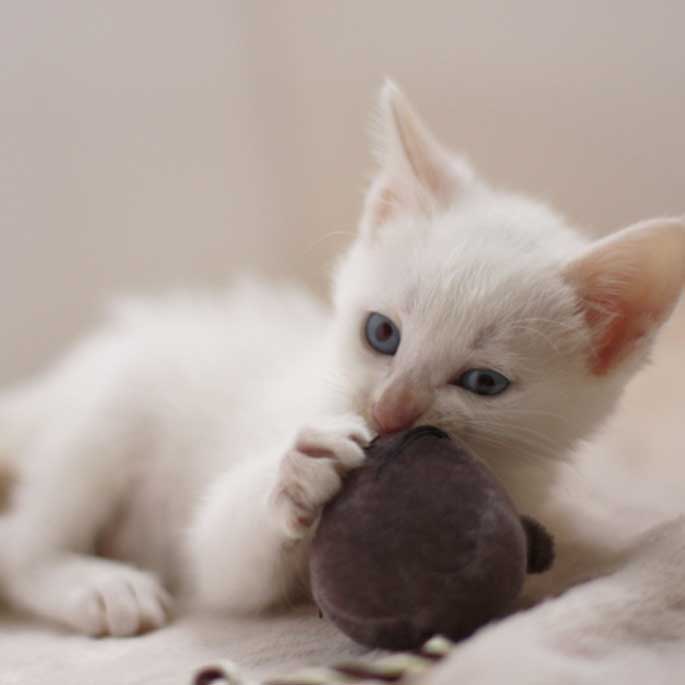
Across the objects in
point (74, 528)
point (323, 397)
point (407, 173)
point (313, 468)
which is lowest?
point (74, 528)

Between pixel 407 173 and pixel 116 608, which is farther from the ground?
pixel 407 173

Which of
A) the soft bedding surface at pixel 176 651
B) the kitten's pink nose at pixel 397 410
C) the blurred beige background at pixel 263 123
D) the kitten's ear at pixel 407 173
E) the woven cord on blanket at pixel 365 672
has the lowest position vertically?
the soft bedding surface at pixel 176 651

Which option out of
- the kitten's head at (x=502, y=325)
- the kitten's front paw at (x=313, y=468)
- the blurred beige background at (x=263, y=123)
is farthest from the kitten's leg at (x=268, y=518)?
the blurred beige background at (x=263, y=123)

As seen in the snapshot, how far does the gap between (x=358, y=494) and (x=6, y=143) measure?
1.66 metres

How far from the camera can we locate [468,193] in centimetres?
161

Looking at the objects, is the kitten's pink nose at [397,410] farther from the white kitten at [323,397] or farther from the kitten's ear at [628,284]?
the kitten's ear at [628,284]

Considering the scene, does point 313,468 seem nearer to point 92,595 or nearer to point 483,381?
point 483,381

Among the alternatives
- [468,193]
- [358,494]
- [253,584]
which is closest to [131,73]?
[468,193]

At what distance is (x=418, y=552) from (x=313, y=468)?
18 cm

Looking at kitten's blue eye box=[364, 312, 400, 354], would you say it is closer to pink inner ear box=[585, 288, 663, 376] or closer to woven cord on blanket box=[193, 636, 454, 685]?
pink inner ear box=[585, 288, 663, 376]

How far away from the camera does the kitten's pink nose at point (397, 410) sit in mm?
1210

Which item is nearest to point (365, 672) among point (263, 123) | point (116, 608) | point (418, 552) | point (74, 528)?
point (418, 552)

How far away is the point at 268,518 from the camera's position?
121 cm

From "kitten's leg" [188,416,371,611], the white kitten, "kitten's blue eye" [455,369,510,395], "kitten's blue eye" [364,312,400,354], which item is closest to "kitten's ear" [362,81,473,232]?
the white kitten
